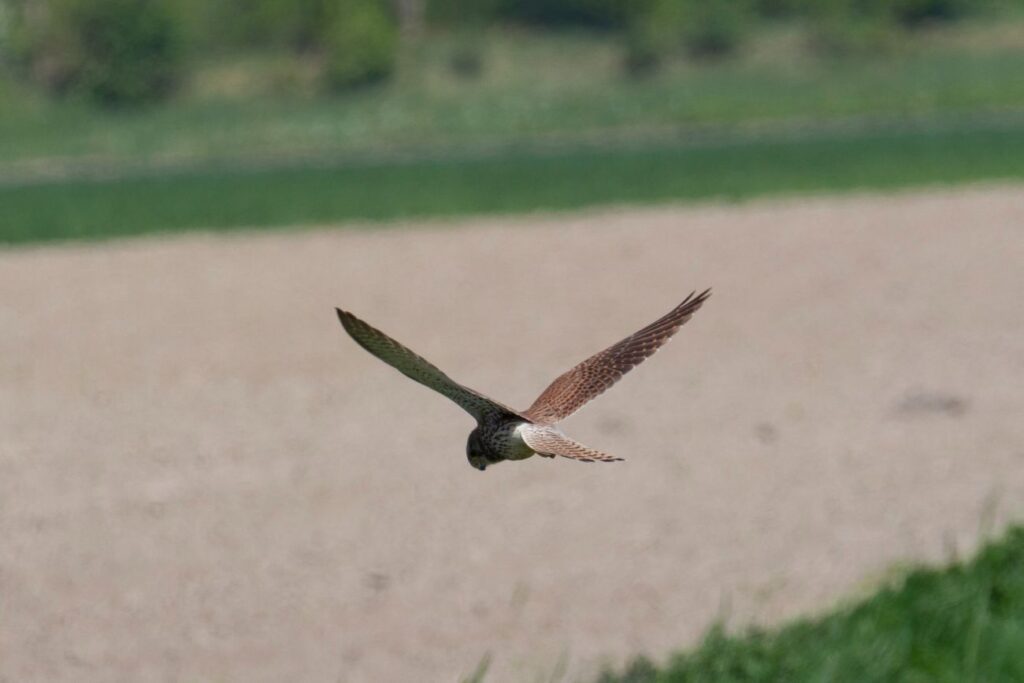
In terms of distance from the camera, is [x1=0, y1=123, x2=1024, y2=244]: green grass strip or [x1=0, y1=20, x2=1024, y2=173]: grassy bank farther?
[x1=0, y1=20, x2=1024, y2=173]: grassy bank

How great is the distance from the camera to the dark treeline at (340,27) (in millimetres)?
59031

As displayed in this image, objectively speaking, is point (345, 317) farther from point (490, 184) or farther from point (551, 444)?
point (490, 184)

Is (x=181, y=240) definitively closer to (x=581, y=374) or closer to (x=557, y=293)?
(x=557, y=293)

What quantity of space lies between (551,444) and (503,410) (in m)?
0.07

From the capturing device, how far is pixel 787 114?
5497 cm

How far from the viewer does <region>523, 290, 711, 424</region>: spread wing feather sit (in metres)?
2.47

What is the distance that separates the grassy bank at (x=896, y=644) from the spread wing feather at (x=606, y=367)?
4066 millimetres

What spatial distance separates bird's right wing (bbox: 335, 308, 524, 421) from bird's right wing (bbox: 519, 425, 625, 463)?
0.03 m

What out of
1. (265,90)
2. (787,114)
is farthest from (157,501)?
(265,90)

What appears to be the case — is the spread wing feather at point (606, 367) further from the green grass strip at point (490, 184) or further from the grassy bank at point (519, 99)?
the grassy bank at point (519, 99)

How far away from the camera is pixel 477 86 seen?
59719 millimetres

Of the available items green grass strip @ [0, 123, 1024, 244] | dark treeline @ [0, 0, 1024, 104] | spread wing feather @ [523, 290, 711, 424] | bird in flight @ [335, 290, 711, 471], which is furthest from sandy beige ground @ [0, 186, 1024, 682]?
dark treeline @ [0, 0, 1024, 104]

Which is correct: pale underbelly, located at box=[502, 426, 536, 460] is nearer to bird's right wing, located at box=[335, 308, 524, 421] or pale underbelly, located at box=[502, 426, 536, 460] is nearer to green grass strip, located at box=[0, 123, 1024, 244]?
bird's right wing, located at box=[335, 308, 524, 421]

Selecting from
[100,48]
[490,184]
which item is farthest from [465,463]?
[100,48]
